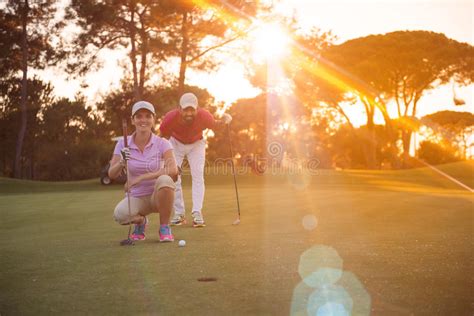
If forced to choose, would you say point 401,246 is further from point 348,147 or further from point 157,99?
point 348,147

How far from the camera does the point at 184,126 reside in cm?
911

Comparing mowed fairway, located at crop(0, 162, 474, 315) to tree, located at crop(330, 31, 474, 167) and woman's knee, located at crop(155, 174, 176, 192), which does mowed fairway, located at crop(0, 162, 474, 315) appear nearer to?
woman's knee, located at crop(155, 174, 176, 192)

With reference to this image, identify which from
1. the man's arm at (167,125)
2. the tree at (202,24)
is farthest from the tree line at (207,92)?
the man's arm at (167,125)

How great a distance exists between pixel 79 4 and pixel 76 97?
74.6ft

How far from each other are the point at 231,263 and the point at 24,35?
34.0 metres

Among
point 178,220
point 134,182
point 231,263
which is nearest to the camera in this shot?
point 231,263

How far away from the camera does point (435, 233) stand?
7.66 meters

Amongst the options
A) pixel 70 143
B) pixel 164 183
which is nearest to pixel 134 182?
pixel 164 183

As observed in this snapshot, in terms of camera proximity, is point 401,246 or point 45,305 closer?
point 45,305

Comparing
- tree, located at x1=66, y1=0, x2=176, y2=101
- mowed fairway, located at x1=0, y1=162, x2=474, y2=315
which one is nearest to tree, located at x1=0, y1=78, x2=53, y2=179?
tree, located at x1=66, y1=0, x2=176, y2=101

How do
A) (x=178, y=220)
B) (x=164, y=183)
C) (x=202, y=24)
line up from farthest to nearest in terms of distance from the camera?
(x=202, y=24), (x=178, y=220), (x=164, y=183)

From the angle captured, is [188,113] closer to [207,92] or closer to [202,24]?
[202,24]

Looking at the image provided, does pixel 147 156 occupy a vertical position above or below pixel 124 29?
below

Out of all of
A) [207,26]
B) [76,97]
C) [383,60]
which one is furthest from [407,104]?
[76,97]
